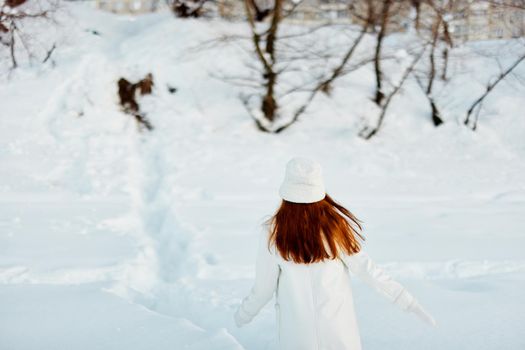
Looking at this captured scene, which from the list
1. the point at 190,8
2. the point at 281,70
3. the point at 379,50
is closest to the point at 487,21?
the point at 379,50

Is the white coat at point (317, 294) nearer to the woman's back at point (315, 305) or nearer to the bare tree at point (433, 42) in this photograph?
the woman's back at point (315, 305)

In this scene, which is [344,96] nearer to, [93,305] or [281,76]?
[281,76]

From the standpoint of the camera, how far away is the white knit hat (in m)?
1.79

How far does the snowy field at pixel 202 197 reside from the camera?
3000 millimetres

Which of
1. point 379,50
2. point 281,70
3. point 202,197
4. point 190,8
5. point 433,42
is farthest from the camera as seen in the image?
point 190,8

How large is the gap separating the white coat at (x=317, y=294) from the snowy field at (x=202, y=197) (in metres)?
0.84

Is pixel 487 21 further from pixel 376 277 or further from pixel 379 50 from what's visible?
pixel 376 277

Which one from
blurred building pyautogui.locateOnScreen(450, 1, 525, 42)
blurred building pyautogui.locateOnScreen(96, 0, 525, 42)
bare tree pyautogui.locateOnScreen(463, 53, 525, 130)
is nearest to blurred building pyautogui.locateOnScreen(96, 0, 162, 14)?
blurred building pyautogui.locateOnScreen(96, 0, 525, 42)

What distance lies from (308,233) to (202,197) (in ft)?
12.9

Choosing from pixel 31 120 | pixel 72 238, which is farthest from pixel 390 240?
pixel 31 120

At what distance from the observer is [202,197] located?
5.66 metres

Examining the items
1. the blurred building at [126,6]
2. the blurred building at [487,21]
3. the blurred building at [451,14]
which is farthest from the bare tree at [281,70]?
the blurred building at [126,6]

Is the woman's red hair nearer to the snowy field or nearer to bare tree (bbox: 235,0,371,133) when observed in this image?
the snowy field

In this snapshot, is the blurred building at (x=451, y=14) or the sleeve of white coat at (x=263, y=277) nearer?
the sleeve of white coat at (x=263, y=277)
